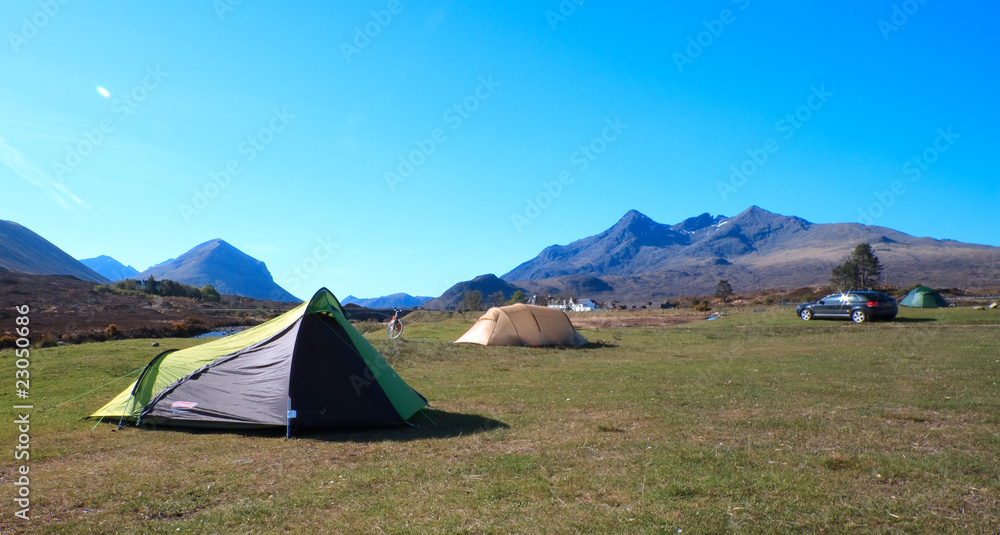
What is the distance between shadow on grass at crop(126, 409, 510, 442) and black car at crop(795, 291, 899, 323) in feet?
98.5

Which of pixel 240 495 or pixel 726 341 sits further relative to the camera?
pixel 726 341

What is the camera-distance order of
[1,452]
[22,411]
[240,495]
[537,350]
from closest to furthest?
[240,495], [1,452], [22,411], [537,350]

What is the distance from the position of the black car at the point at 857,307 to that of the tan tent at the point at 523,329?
17371mm

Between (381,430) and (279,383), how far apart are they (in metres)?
1.85

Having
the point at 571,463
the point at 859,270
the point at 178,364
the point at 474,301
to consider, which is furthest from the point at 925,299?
the point at 474,301

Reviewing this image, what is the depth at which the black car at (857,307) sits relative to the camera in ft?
102

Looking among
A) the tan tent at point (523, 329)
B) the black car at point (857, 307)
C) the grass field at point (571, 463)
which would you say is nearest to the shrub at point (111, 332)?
the grass field at point (571, 463)

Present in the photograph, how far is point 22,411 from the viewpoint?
10398 mm

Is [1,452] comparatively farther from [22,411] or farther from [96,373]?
[96,373]

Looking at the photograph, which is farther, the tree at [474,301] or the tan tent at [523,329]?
the tree at [474,301]

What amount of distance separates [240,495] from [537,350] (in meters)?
18.3

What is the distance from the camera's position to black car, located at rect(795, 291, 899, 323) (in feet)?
102

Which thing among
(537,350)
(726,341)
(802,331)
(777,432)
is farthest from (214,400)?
(802,331)

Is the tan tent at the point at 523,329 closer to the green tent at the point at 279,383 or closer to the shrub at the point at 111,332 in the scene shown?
the green tent at the point at 279,383
